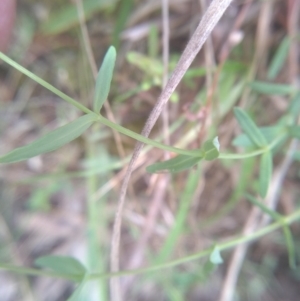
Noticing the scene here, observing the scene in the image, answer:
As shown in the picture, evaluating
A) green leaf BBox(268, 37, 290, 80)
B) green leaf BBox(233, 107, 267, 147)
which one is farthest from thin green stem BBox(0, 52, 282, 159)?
green leaf BBox(268, 37, 290, 80)

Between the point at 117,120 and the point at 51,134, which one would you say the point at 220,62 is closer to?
the point at 117,120

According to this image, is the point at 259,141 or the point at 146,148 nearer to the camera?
the point at 259,141

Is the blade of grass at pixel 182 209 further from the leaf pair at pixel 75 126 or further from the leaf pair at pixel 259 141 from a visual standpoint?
the leaf pair at pixel 75 126

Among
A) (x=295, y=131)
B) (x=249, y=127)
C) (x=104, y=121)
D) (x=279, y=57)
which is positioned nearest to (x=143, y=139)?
(x=104, y=121)

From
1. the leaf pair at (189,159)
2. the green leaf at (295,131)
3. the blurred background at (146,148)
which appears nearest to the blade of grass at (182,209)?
the blurred background at (146,148)

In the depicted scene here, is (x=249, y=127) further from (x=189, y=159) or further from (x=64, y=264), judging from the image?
(x=64, y=264)

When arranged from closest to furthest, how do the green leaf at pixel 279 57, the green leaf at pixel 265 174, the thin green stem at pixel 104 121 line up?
1. the thin green stem at pixel 104 121
2. the green leaf at pixel 265 174
3. the green leaf at pixel 279 57

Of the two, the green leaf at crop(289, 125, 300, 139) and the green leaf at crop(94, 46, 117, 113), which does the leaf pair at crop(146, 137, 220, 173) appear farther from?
the green leaf at crop(289, 125, 300, 139)
